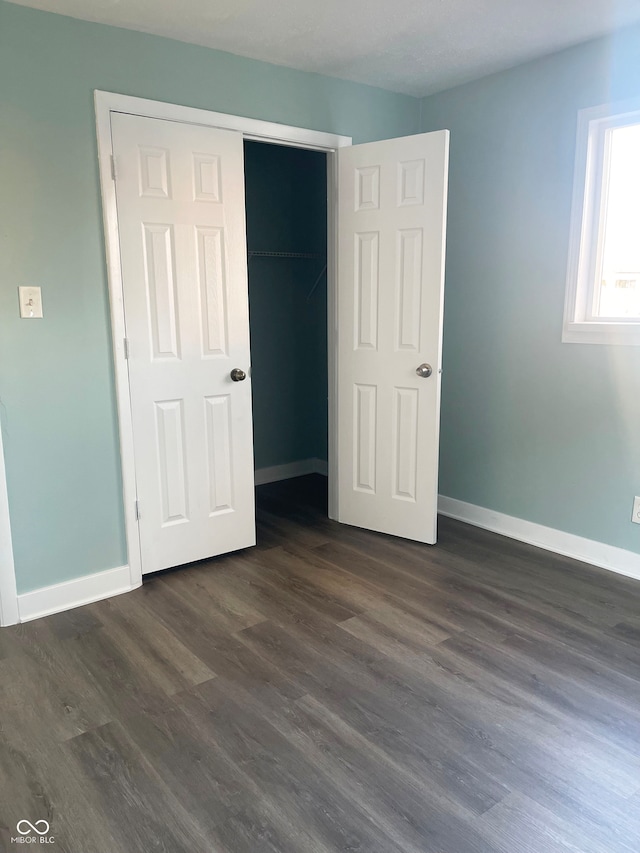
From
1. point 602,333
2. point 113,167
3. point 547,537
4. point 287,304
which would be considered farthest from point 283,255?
point 547,537

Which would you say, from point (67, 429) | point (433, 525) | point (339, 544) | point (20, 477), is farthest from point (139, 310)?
point (433, 525)

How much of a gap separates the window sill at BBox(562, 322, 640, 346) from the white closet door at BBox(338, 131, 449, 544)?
659 mm

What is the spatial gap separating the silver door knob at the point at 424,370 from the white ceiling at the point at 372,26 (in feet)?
4.92

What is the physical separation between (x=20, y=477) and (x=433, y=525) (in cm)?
204

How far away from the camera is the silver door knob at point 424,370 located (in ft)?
10.3

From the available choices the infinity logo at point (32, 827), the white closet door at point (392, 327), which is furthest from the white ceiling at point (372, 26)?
the infinity logo at point (32, 827)

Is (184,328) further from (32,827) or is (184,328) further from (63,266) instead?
(32,827)

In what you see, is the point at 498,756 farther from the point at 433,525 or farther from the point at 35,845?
the point at 433,525

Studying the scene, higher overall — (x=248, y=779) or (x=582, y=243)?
(x=582, y=243)

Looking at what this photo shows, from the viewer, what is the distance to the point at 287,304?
4.54 metres

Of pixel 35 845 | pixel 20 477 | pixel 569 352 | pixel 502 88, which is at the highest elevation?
pixel 502 88

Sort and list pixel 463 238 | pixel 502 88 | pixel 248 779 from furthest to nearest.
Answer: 1. pixel 463 238
2. pixel 502 88
3. pixel 248 779

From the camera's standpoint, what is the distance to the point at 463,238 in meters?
3.59

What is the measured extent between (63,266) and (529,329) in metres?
2.33
